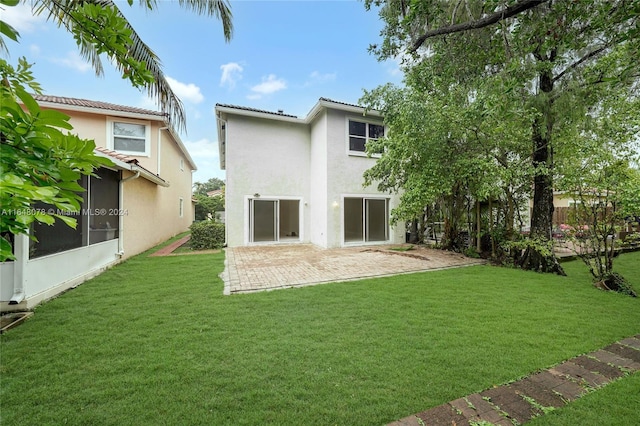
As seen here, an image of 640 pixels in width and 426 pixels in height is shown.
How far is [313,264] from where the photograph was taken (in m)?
8.79

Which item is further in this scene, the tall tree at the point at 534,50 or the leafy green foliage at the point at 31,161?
the tall tree at the point at 534,50

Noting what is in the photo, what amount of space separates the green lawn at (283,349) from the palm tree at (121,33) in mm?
3023

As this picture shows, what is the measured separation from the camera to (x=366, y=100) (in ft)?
32.4

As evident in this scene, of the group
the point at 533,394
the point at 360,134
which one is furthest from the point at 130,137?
the point at 533,394

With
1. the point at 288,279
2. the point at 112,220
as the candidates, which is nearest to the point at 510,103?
the point at 288,279

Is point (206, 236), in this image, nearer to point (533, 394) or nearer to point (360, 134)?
point (360, 134)

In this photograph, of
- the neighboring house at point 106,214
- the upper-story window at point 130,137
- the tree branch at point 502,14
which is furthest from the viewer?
the upper-story window at point 130,137

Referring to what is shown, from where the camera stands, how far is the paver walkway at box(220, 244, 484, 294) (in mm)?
6742

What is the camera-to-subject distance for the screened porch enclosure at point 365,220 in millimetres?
13164

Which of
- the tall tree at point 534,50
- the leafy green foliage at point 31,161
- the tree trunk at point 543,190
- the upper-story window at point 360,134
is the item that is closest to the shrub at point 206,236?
the upper-story window at point 360,134

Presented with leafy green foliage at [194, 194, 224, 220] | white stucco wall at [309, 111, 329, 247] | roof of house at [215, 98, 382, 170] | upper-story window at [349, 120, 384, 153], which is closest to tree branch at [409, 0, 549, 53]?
roof of house at [215, 98, 382, 170]

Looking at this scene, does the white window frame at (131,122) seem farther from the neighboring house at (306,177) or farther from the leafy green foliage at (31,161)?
the leafy green foliage at (31,161)

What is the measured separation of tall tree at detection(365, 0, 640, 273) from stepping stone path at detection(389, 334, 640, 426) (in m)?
3.69

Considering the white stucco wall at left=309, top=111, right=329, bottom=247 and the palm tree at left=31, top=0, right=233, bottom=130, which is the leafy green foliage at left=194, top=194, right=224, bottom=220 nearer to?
the white stucco wall at left=309, top=111, right=329, bottom=247
